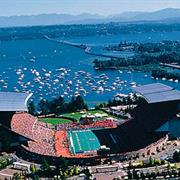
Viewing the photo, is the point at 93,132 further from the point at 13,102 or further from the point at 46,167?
the point at 46,167

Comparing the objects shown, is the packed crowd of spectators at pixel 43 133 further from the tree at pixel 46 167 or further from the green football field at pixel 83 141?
the tree at pixel 46 167

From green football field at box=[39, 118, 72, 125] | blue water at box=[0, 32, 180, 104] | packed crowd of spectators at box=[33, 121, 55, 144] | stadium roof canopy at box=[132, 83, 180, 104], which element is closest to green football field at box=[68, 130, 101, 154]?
packed crowd of spectators at box=[33, 121, 55, 144]

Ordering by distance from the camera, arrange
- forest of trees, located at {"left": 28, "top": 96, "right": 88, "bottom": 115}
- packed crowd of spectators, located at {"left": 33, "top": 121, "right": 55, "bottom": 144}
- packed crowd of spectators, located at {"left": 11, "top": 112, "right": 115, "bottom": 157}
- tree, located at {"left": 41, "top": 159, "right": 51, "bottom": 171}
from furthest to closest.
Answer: forest of trees, located at {"left": 28, "top": 96, "right": 88, "bottom": 115} < packed crowd of spectators, located at {"left": 33, "top": 121, "right": 55, "bottom": 144} < packed crowd of spectators, located at {"left": 11, "top": 112, "right": 115, "bottom": 157} < tree, located at {"left": 41, "top": 159, "right": 51, "bottom": 171}

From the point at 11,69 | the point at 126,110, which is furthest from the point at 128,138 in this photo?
the point at 11,69

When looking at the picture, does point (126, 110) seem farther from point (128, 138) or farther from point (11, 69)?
point (11, 69)

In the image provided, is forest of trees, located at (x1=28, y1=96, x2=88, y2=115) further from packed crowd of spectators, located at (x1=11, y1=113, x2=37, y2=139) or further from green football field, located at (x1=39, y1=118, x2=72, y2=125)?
packed crowd of spectators, located at (x1=11, y1=113, x2=37, y2=139)

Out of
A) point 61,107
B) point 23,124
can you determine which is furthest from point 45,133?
point 61,107
